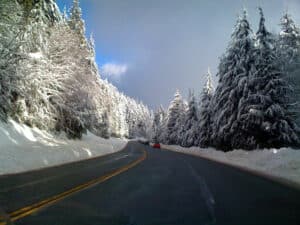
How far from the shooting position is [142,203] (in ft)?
26.8

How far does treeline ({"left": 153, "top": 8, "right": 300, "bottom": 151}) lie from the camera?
27.0 meters

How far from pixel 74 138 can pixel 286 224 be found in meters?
30.1

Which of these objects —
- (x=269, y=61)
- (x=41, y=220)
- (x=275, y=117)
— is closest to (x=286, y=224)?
(x=41, y=220)

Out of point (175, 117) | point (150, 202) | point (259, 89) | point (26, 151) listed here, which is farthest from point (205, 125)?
point (150, 202)

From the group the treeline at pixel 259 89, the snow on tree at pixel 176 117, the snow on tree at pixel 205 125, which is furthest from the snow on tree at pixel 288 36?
the snow on tree at pixel 176 117

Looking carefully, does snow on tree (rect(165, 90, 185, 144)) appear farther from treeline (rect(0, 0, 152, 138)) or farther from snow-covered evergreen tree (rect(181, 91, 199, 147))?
treeline (rect(0, 0, 152, 138))

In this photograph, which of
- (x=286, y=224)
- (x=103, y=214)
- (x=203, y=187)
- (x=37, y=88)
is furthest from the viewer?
(x=37, y=88)

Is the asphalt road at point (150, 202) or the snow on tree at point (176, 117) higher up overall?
the snow on tree at point (176, 117)

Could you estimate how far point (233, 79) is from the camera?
32.1 meters

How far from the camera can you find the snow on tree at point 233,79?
30594mm

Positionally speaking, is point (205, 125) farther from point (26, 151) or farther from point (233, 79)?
point (26, 151)

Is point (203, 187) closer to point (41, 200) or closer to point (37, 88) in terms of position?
point (41, 200)

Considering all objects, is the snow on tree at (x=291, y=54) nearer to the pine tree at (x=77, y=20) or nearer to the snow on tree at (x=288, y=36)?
the snow on tree at (x=288, y=36)

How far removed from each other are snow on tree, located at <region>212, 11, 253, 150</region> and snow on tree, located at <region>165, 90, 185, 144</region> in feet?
125
